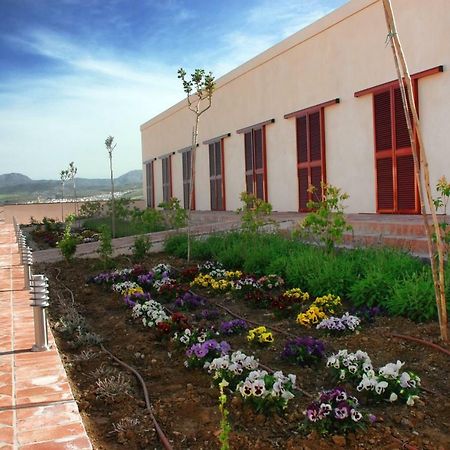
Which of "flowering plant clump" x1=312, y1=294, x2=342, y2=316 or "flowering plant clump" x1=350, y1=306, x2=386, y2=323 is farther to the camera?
"flowering plant clump" x1=312, y1=294, x2=342, y2=316

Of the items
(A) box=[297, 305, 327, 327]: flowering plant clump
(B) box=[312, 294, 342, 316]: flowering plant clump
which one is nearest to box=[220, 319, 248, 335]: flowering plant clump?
(A) box=[297, 305, 327, 327]: flowering plant clump

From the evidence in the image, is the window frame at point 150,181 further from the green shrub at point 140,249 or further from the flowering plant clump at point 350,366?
the flowering plant clump at point 350,366

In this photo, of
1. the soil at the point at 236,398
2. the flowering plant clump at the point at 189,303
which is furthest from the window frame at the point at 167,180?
the soil at the point at 236,398

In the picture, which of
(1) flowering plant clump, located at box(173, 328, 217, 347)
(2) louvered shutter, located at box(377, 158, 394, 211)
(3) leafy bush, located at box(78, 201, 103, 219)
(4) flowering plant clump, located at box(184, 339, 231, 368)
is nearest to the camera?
(4) flowering plant clump, located at box(184, 339, 231, 368)

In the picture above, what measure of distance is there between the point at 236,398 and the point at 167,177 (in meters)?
22.7

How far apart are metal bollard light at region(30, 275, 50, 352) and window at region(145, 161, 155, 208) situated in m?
23.3

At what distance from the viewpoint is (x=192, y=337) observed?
4566 millimetres

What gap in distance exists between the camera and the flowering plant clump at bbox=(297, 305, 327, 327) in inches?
200

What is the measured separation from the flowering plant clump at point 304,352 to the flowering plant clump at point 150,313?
149 centimetres

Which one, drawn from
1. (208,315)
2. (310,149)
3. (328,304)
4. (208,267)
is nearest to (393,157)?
(310,149)

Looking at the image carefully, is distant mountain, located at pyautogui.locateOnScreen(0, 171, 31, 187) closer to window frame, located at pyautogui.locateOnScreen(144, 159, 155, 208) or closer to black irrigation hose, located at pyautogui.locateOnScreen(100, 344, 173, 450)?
window frame, located at pyautogui.locateOnScreen(144, 159, 155, 208)

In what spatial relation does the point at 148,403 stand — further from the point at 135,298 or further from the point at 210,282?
the point at 210,282

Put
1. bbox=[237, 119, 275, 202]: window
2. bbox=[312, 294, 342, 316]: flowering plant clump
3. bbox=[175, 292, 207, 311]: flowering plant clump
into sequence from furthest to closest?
bbox=[237, 119, 275, 202]: window < bbox=[175, 292, 207, 311]: flowering plant clump < bbox=[312, 294, 342, 316]: flowering plant clump

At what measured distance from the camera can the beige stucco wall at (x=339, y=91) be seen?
404 inches
